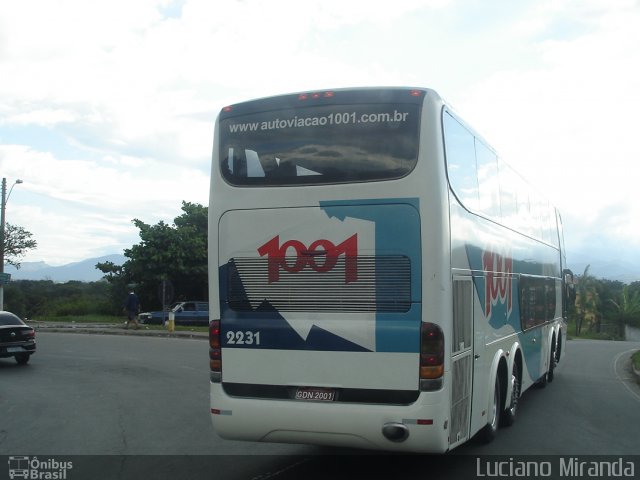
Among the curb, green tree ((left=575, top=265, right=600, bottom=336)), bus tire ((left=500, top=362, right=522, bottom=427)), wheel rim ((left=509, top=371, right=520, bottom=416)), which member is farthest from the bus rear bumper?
green tree ((left=575, top=265, right=600, bottom=336))

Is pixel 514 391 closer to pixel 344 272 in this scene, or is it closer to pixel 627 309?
pixel 344 272

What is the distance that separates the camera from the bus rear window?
7.01 metres

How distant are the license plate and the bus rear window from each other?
207cm

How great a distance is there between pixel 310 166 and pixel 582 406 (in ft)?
25.7

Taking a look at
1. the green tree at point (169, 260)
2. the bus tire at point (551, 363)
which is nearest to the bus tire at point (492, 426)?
the bus tire at point (551, 363)

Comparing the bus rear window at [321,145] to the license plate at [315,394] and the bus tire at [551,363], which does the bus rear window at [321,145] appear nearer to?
the license plate at [315,394]

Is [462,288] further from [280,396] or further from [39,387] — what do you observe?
[39,387]

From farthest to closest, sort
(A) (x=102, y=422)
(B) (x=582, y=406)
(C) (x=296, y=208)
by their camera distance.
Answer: (B) (x=582, y=406) < (A) (x=102, y=422) < (C) (x=296, y=208)

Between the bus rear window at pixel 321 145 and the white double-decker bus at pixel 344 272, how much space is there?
1 cm

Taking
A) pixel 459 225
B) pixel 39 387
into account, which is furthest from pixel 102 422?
pixel 459 225

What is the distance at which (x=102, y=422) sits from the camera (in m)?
10.8

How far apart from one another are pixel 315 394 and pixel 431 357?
4.03ft

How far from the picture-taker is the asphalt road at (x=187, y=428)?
8.02 metres

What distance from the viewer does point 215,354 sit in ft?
24.8
